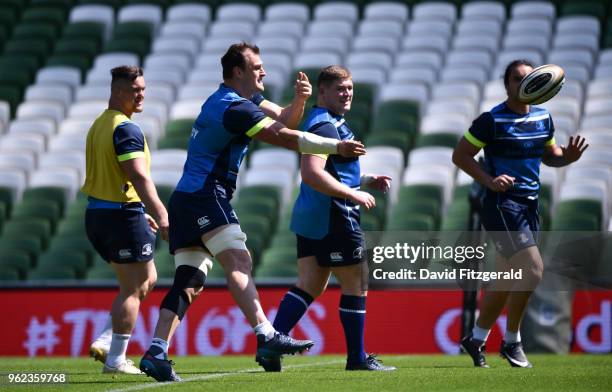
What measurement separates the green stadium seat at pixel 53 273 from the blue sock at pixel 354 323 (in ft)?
21.0

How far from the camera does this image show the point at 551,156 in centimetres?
861

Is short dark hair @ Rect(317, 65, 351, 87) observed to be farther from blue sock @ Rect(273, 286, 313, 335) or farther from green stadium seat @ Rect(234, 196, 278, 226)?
green stadium seat @ Rect(234, 196, 278, 226)

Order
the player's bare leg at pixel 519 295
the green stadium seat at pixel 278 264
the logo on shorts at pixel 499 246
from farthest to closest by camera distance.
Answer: the green stadium seat at pixel 278 264
the logo on shorts at pixel 499 246
the player's bare leg at pixel 519 295

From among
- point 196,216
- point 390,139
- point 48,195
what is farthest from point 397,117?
point 196,216

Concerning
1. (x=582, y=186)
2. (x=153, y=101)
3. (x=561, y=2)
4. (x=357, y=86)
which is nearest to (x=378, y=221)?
(x=582, y=186)

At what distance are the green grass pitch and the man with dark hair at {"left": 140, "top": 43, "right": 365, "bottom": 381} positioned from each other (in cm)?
27

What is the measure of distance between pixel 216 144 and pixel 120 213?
1.01 meters

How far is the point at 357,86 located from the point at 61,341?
6.12 metres

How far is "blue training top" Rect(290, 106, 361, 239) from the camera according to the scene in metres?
7.79

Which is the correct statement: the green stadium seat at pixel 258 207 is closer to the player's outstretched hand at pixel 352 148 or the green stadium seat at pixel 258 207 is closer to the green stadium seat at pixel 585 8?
the green stadium seat at pixel 585 8

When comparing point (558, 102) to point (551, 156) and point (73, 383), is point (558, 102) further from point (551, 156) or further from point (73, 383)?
point (73, 383)

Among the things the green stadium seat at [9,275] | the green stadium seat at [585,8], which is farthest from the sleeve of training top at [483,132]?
the green stadium seat at [585,8]

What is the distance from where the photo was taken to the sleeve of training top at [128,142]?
752 cm

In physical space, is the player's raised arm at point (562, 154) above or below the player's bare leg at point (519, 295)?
above
